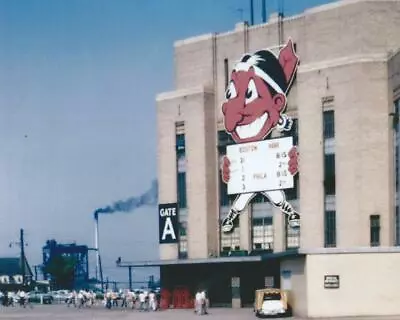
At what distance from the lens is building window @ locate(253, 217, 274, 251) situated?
250 ft

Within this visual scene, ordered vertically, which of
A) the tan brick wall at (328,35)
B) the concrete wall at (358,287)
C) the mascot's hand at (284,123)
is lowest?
the concrete wall at (358,287)

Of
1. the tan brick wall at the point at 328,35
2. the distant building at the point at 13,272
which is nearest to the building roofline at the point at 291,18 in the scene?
the tan brick wall at the point at 328,35

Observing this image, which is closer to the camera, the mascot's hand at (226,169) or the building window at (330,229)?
the building window at (330,229)

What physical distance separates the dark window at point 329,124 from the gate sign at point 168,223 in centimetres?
1689

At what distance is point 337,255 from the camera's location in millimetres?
53125

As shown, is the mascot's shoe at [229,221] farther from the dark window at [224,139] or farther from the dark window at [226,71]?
the dark window at [226,71]

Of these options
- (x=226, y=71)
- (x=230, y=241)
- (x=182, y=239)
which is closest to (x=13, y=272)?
(x=182, y=239)

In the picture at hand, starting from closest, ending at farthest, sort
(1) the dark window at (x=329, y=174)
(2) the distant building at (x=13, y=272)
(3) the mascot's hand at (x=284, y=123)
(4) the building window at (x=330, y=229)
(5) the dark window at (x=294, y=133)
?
(4) the building window at (x=330, y=229)
(1) the dark window at (x=329, y=174)
(5) the dark window at (x=294, y=133)
(3) the mascot's hand at (x=284, y=123)
(2) the distant building at (x=13, y=272)

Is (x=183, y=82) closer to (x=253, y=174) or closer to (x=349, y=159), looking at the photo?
(x=253, y=174)

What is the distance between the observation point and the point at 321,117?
7156cm

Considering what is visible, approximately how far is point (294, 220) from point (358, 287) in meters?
22.1

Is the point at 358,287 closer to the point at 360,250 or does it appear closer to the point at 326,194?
the point at 360,250

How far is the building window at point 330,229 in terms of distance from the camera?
70562 millimetres

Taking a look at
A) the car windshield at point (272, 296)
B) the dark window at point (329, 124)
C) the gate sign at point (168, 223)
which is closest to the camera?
the car windshield at point (272, 296)
